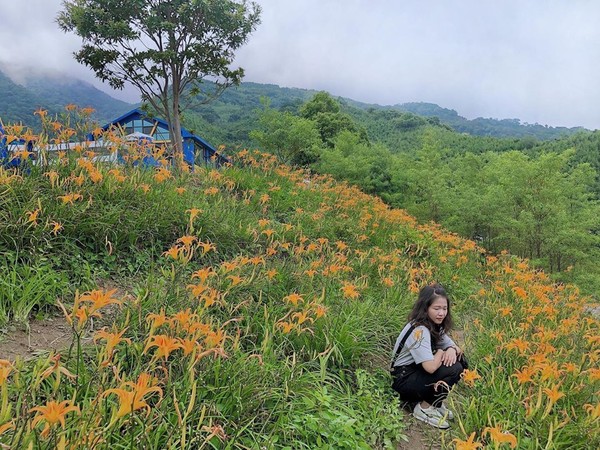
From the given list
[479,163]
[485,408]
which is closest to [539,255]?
[479,163]

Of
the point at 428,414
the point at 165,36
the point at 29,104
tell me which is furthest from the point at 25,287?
the point at 29,104

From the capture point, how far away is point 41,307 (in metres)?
2.46

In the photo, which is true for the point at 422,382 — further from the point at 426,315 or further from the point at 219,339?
the point at 219,339

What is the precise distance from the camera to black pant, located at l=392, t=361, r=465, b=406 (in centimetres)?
274

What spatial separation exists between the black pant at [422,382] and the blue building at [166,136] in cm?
331

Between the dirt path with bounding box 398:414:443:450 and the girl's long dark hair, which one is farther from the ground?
the girl's long dark hair

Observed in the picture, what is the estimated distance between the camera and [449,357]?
283 cm

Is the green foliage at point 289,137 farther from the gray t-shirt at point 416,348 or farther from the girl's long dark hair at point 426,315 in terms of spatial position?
the gray t-shirt at point 416,348

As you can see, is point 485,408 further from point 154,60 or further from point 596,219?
point 154,60

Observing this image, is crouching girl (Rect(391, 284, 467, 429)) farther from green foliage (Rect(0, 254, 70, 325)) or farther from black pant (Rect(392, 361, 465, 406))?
green foliage (Rect(0, 254, 70, 325))

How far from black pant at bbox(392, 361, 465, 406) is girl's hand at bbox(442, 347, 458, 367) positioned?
3 centimetres

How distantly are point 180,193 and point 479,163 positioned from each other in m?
14.2

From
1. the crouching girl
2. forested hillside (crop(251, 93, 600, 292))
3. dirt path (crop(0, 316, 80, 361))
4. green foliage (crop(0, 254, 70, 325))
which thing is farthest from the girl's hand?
forested hillside (crop(251, 93, 600, 292))

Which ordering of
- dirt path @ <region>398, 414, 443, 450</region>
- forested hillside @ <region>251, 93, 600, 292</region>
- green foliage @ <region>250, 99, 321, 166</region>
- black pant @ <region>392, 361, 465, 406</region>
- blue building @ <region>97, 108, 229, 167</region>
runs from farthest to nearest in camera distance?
1. green foliage @ <region>250, 99, 321, 166</region>
2. forested hillside @ <region>251, 93, 600, 292</region>
3. blue building @ <region>97, 108, 229, 167</region>
4. black pant @ <region>392, 361, 465, 406</region>
5. dirt path @ <region>398, 414, 443, 450</region>
